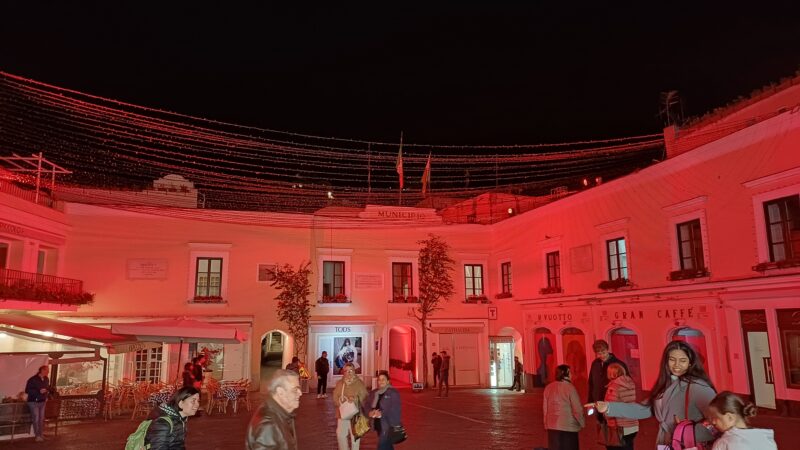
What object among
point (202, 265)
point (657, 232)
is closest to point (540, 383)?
point (657, 232)

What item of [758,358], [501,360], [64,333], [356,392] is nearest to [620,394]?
[356,392]

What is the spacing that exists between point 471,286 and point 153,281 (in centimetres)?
1412

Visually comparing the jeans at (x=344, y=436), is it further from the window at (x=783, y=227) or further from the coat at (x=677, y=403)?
the window at (x=783, y=227)

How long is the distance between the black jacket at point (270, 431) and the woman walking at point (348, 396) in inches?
180

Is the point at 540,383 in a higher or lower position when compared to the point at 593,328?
lower

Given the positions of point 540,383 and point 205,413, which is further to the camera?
point 540,383

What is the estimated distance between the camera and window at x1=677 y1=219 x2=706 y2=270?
53.0 feet

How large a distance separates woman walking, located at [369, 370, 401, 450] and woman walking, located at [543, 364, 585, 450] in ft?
7.03

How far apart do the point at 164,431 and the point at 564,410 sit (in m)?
4.74

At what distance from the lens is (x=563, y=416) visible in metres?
6.93

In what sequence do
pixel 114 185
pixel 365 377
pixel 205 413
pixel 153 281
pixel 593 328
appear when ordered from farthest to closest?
pixel 114 185
pixel 365 377
pixel 153 281
pixel 593 328
pixel 205 413

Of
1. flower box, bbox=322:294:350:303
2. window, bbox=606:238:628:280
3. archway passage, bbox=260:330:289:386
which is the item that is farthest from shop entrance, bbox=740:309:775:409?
archway passage, bbox=260:330:289:386

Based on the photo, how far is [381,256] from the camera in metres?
25.0

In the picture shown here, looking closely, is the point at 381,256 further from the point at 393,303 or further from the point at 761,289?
the point at 761,289
